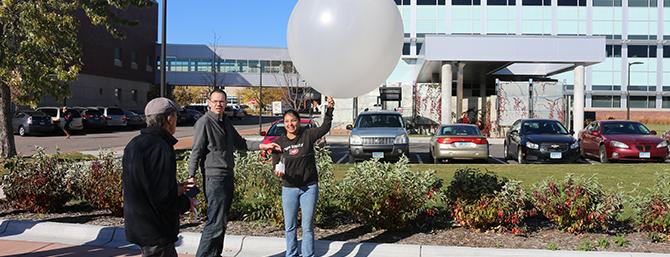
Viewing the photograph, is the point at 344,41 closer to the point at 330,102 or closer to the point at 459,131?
the point at 330,102

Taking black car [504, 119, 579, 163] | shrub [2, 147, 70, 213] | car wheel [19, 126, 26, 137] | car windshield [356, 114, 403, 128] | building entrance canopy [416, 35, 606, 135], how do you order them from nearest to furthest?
shrub [2, 147, 70, 213] < black car [504, 119, 579, 163] < car windshield [356, 114, 403, 128] < building entrance canopy [416, 35, 606, 135] < car wheel [19, 126, 26, 137]

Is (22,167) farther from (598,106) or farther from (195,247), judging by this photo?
(598,106)

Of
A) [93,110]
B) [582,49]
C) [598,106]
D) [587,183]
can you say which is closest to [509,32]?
[598,106]

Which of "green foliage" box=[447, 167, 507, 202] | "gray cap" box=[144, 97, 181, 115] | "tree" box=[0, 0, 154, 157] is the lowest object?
"green foliage" box=[447, 167, 507, 202]

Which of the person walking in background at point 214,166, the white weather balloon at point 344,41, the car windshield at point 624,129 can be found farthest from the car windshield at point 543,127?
the person walking in background at point 214,166

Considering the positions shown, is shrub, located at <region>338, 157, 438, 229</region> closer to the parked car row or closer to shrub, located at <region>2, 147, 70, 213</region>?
shrub, located at <region>2, 147, 70, 213</region>

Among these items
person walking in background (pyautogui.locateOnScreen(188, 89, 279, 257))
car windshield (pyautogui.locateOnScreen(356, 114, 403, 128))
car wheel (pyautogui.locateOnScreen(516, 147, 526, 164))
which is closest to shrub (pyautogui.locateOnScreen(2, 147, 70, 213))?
person walking in background (pyautogui.locateOnScreen(188, 89, 279, 257))

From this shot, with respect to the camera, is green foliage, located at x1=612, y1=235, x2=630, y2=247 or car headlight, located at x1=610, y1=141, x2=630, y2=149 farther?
car headlight, located at x1=610, y1=141, x2=630, y2=149

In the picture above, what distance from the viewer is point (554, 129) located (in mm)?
17234

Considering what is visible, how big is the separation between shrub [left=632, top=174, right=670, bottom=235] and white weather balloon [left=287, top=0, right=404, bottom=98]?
349cm

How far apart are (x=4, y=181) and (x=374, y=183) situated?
5603mm

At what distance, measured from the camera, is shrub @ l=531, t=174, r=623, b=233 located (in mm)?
6695

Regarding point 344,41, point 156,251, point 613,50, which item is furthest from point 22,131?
point 613,50

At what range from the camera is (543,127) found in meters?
17.3
